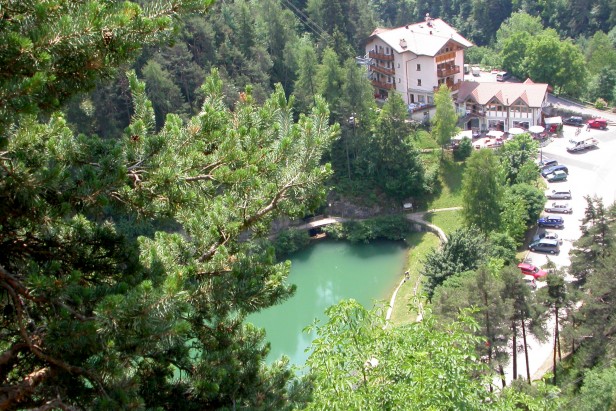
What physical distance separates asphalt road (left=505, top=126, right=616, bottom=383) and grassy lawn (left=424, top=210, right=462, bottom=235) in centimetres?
366

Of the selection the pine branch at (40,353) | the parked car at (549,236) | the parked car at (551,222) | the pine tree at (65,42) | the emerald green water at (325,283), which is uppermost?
the pine tree at (65,42)

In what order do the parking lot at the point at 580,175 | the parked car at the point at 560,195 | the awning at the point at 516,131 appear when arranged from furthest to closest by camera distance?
the awning at the point at 516,131 < the parked car at the point at 560,195 < the parking lot at the point at 580,175

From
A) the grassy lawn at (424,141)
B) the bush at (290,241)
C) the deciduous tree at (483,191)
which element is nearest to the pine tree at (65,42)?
the deciduous tree at (483,191)

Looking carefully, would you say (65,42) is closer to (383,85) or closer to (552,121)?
(552,121)

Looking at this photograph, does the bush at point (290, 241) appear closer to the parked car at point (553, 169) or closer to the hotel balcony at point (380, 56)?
the parked car at point (553, 169)

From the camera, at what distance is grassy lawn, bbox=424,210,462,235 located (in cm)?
2414

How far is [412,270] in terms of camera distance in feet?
72.6

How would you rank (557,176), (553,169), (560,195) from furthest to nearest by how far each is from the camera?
(553,169)
(557,176)
(560,195)

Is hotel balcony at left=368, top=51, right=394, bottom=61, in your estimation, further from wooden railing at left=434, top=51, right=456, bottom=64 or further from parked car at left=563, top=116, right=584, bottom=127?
parked car at left=563, top=116, right=584, bottom=127

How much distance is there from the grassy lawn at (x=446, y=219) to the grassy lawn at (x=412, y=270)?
558 mm

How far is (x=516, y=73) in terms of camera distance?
35.5 meters

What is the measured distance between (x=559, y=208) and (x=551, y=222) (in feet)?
4.01

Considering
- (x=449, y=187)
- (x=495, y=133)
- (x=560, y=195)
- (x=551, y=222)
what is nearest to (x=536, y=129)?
(x=495, y=133)

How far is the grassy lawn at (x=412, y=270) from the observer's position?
63.5ft
